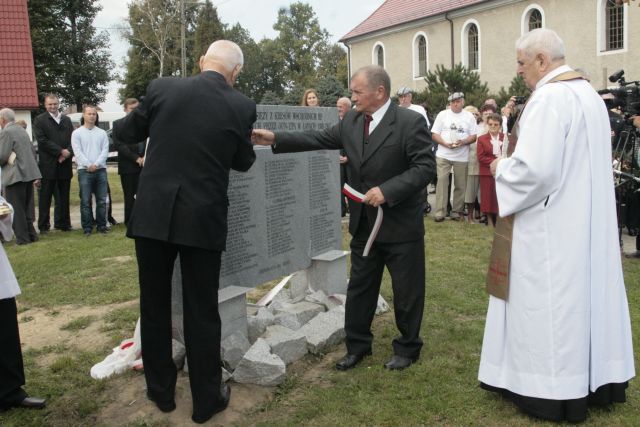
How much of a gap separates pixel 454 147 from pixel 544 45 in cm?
728

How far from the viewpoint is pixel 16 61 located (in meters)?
22.4

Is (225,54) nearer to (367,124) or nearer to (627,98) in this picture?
(367,124)

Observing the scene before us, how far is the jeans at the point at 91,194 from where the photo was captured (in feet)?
34.9

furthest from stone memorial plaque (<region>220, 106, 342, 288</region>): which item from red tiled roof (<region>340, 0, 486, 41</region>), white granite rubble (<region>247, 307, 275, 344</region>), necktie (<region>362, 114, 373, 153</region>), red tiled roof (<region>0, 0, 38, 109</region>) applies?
red tiled roof (<region>340, 0, 486, 41</region>)

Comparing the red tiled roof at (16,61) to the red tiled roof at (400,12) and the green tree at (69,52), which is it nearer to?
the green tree at (69,52)

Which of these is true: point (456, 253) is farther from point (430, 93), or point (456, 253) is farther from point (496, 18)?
point (496, 18)

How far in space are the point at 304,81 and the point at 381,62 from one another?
3487cm

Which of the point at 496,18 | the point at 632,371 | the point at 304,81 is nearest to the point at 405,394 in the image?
the point at 632,371

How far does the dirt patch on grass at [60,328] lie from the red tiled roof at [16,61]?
1676 cm

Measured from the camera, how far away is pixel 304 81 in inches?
2906

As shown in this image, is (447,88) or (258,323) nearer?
(258,323)

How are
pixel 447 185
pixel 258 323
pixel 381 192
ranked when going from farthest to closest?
pixel 447 185, pixel 258 323, pixel 381 192

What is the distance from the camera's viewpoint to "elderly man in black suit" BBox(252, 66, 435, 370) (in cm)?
454

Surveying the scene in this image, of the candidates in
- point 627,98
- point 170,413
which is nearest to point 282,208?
point 170,413
